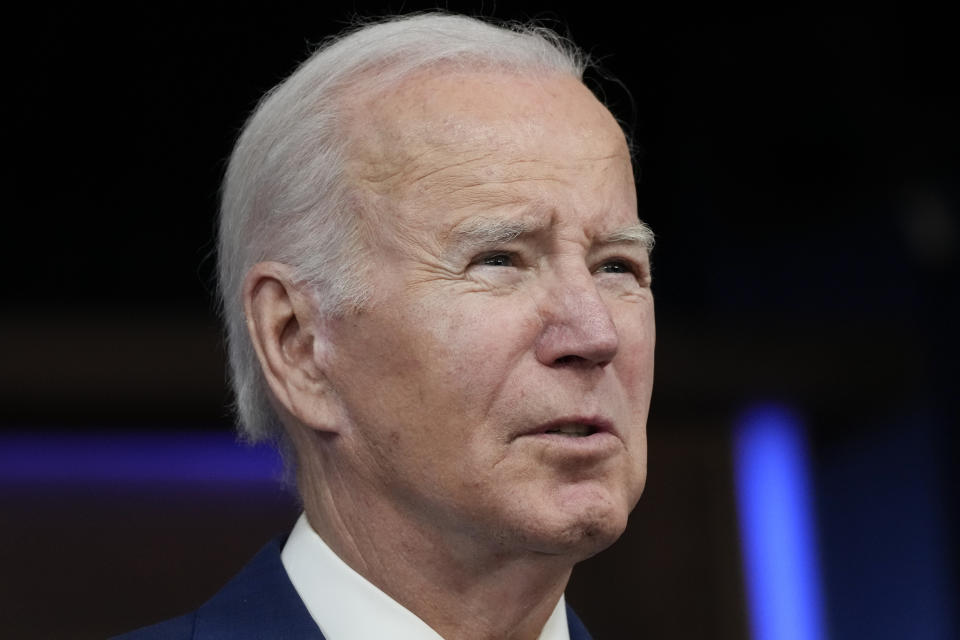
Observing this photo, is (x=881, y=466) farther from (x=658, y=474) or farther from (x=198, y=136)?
(x=198, y=136)

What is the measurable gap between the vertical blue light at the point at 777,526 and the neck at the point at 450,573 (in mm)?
2504

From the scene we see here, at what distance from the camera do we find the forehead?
6.55ft

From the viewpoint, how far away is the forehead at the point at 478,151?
6.55 ft

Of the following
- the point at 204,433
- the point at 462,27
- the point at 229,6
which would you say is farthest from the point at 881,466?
the point at 462,27

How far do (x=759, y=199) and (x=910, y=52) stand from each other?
0.69 m

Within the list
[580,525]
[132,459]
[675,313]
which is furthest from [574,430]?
[675,313]

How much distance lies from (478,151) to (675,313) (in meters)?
2.55

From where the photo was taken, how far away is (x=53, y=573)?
3.83 meters

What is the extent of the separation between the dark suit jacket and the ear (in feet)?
0.77

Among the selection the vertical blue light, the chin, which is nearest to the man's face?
the chin

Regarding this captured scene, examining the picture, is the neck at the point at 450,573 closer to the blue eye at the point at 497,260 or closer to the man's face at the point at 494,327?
the man's face at the point at 494,327

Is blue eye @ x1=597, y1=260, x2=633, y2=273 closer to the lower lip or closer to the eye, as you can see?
the eye

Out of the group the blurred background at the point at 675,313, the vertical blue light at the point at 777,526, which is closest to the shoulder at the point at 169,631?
the blurred background at the point at 675,313

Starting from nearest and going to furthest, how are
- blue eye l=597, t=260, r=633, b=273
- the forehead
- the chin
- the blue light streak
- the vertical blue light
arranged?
the chin
the forehead
blue eye l=597, t=260, r=633, b=273
the blue light streak
the vertical blue light
